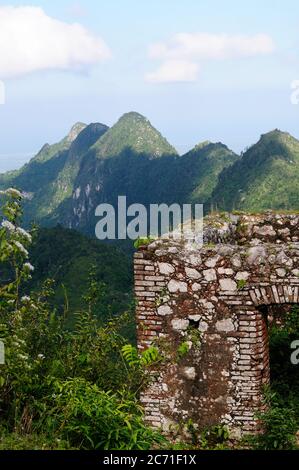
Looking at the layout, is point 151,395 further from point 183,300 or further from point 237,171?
point 237,171

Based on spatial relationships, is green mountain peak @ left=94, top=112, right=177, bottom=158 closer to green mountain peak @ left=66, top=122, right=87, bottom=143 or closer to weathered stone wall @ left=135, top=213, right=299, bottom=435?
green mountain peak @ left=66, top=122, right=87, bottom=143

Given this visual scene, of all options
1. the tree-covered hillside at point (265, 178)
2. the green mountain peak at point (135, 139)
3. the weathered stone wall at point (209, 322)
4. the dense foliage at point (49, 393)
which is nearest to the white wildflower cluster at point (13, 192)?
the dense foliage at point (49, 393)

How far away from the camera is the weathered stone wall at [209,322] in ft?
19.0

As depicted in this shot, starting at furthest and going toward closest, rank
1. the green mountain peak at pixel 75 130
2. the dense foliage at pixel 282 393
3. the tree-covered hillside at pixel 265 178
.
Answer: the green mountain peak at pixel 75 130 → the tree-covered hillside at pixel 265 178 → the dense foliage at pixel 282 393

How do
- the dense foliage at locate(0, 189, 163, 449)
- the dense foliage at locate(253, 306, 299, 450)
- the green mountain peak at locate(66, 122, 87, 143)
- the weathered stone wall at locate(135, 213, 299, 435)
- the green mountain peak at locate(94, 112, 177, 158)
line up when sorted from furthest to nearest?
the green mountain peak at locate(66, 122, 87, 143)
the green mountain peak at locate(94, 112, 177, 158)
the weathered stone wall at locate(135, 213, 299, 435)
the dense foliage at locate(253, 306, 299, 450)
the dense foliage at locate(0, 189, 163, 449)

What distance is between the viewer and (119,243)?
219ft

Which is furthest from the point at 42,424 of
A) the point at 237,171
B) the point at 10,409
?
the point at 237,171

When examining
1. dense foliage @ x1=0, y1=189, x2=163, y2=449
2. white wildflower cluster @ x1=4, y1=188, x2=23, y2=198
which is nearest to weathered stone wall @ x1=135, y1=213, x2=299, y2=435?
dense foliage @ x1=0, y1=189, x2=163, y2=449

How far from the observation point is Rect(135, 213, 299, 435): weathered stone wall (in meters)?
5.79

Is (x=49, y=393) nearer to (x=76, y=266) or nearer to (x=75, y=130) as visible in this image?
(x=76, y=266)

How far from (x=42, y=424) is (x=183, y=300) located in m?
2.02

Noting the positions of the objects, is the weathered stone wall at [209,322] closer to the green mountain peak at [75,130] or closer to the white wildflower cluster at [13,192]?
the white wildflower cluster at [13,192]
